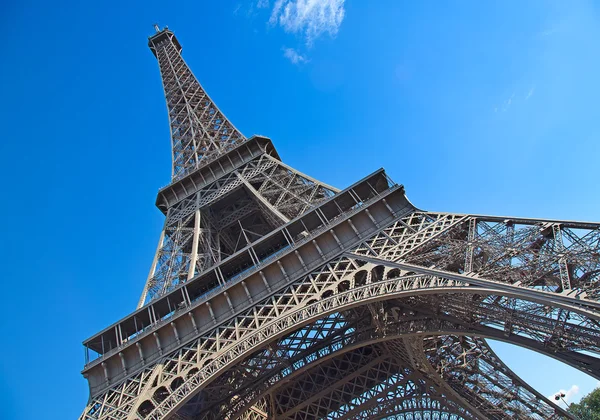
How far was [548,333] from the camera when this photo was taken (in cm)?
1069

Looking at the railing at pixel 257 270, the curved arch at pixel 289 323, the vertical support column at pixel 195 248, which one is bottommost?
the curved arch at pixel 289 323

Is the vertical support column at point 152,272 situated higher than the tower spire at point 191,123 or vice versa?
the tower spire at point 191,123

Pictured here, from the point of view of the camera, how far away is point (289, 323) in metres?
14.0

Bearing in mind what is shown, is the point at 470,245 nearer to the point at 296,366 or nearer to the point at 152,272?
the point at 296,366

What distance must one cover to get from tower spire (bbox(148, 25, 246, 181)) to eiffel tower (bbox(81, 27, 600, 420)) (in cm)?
392

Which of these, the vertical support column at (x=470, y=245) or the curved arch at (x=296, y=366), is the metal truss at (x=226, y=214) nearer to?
Result: the curved arch at (x=296, y=366)

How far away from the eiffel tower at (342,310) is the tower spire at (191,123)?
12.9 feet

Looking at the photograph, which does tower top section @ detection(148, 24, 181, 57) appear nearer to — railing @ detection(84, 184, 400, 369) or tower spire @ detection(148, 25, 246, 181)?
tower spire @ detection(148, 25, 246, 181)

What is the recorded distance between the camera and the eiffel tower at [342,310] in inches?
432

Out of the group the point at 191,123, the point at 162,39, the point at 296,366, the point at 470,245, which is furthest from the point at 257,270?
the point at 162,39

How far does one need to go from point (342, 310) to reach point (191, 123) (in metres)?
Result: 21.3

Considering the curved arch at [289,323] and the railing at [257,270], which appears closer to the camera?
the curved arch at [289,323]

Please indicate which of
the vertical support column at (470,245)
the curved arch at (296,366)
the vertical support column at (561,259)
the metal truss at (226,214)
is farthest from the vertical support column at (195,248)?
the vertical support column at (561,259)

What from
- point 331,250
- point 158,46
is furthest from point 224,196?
point 158,46
